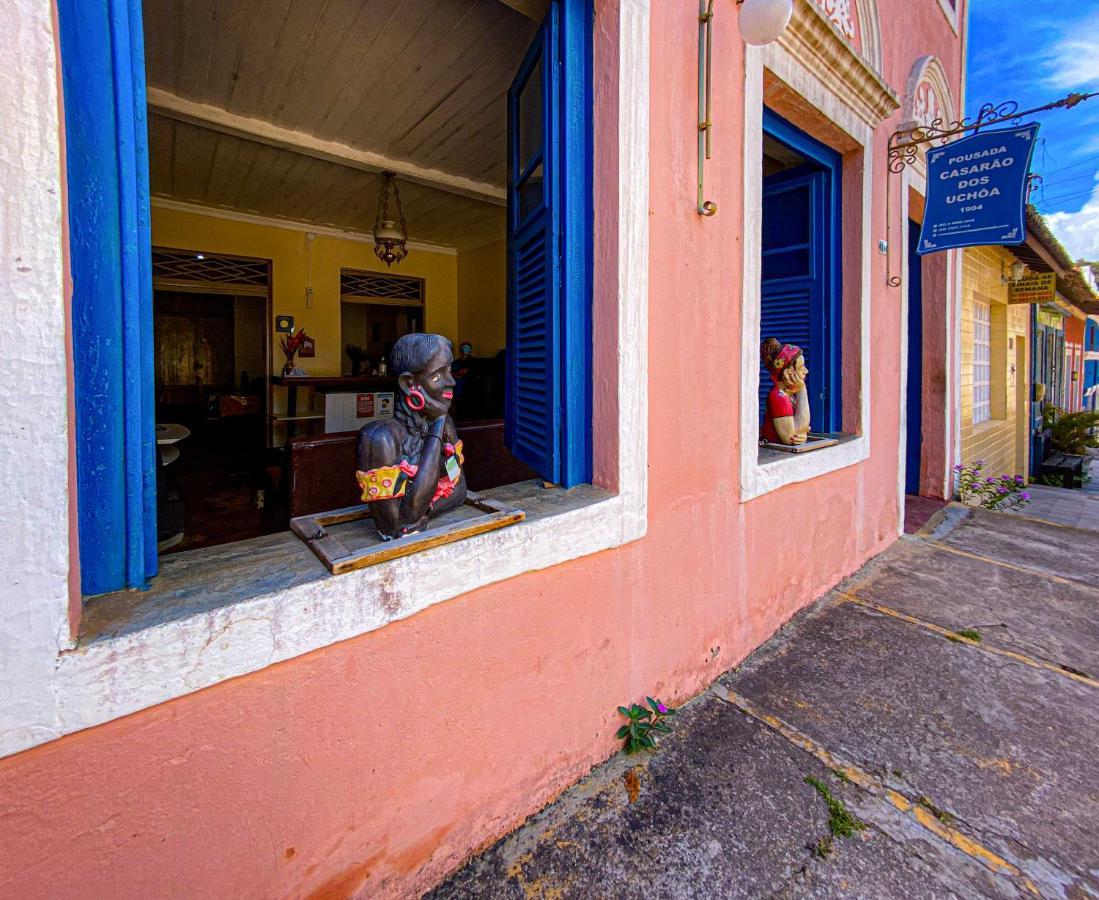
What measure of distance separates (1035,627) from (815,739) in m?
1.90

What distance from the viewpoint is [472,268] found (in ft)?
26.0

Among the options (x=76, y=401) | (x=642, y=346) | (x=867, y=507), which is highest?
(x=642, y=346)

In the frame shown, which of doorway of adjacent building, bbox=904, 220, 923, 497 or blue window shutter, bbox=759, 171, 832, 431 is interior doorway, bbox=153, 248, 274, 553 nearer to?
blue window shutter, bbox=759, 171, 832, 431

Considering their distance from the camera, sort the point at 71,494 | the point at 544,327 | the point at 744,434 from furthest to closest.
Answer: the point at 744,434 < the point at 544,327 < the point at 71,494

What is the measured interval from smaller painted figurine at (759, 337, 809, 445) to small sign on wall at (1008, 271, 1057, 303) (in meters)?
7.92

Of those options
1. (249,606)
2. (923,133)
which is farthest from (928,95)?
(249,606)

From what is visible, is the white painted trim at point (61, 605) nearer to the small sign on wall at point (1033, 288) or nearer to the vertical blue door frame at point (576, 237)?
the vertical blue door frame at point (576, 237)

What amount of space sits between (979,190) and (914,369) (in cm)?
240

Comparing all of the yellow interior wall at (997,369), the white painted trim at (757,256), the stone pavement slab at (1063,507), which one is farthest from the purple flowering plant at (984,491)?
the white painted trim at (757,256)

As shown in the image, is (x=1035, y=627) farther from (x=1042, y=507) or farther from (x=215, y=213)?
(x=215, y=213)

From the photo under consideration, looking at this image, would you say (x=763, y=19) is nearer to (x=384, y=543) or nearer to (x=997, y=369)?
(x=384, y=543)

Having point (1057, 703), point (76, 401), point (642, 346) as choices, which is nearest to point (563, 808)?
point (642, 346)

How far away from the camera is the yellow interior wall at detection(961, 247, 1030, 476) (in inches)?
268

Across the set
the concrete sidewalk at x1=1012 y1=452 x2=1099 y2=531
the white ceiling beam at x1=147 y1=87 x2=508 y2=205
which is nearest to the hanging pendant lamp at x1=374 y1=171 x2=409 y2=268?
the white ceiling beam at x1=147 y1=87 x2=508 y2=205
